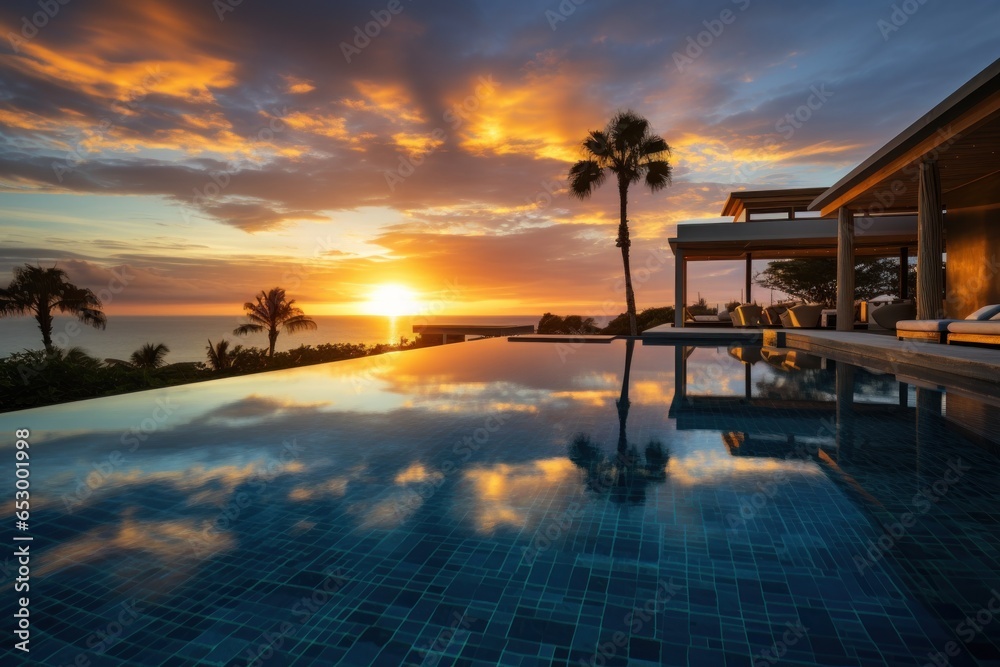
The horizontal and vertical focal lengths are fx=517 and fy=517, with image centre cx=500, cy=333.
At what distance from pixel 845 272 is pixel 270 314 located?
751 inches

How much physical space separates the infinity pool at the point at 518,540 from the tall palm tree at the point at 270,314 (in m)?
16.1

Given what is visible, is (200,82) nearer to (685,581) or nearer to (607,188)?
(685,581)

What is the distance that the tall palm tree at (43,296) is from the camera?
54.4 ft

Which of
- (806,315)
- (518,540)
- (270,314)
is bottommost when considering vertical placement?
(518,540)

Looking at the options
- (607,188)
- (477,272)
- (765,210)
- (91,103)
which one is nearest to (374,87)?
(91,103)

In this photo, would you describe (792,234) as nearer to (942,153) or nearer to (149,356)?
(942,153)

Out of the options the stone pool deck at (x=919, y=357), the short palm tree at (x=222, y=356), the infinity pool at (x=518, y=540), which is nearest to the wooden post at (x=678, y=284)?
the stone pool deck at (x=919, y=357)

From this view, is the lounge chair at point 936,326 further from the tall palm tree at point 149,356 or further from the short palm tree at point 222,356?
the tall palm tree at point 149,356

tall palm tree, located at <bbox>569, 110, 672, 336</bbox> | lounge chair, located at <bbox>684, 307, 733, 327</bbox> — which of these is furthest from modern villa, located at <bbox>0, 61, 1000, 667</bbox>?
lounge chair, located at <bbox>684, 307, 733, 327</bbox>

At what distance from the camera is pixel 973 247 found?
11.7 m

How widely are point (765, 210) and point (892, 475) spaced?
58.3 feet

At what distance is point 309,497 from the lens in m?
2.96

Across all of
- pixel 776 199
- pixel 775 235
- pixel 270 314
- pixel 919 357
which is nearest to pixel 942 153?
pixel 919 357

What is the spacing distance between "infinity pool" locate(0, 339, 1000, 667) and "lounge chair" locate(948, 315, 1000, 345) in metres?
2.57
